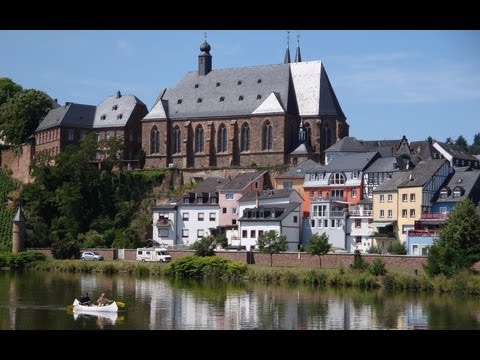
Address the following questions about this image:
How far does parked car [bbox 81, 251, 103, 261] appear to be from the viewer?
59.0m

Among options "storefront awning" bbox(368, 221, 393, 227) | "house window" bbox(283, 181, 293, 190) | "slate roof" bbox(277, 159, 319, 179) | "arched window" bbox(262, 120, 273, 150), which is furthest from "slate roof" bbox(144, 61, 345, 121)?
"storefront awning" bbox(368, 221, 393, 227)

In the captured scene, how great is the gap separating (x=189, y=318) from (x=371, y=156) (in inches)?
1418

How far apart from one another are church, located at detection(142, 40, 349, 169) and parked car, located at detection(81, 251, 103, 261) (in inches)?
698

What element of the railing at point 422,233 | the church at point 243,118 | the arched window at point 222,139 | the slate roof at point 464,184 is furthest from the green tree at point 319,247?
the arched window at point 222,139

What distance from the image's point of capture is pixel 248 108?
76.1m

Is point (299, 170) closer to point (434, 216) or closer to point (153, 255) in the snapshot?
point (434, 216)

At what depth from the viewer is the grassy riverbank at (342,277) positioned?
41.3 metres

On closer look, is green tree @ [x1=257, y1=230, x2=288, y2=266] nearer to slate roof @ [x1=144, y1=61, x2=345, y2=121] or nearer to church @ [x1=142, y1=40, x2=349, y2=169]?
church @ [x1=142, y1=40, x2=349, y2=169]

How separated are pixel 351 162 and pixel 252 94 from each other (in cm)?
1573

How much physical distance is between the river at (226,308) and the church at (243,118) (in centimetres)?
2851

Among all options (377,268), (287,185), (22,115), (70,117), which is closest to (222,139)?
(287,185)

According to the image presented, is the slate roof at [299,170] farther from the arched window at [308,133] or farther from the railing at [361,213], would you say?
the railing at [361,213]

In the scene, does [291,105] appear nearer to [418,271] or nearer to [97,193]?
[97,193]
